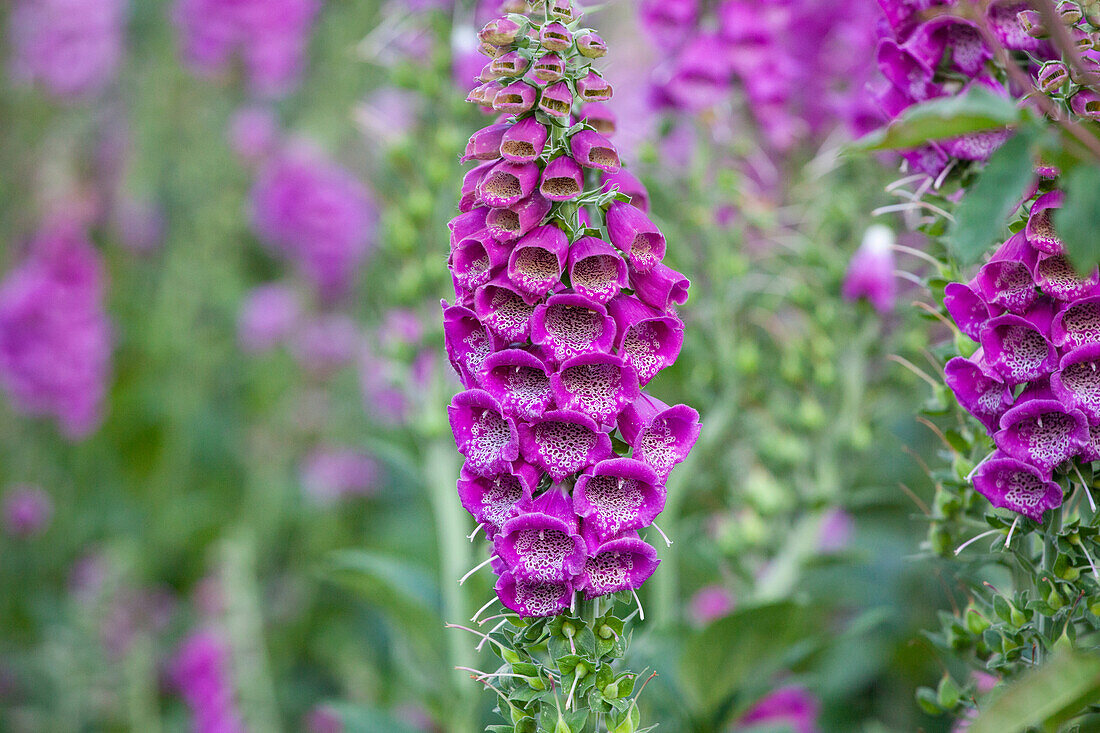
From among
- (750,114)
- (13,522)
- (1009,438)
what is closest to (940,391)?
(1009,438)

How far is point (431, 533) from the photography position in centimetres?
346

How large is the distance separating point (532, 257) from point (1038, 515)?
0.70 m

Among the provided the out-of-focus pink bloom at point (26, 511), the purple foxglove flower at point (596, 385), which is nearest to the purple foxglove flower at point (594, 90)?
the purple foxglove flower at point (596, 385)

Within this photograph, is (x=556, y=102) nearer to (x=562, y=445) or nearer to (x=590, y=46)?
(x=590, y=46)

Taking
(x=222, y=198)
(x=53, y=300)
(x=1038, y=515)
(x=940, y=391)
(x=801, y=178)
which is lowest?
(x=1038, y=515)

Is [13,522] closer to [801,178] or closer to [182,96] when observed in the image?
[182,96]

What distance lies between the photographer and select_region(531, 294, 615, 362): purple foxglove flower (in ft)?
3.44

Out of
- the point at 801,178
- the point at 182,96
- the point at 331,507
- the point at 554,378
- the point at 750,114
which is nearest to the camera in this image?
the point at 554,378

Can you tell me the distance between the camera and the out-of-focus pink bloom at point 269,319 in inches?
170

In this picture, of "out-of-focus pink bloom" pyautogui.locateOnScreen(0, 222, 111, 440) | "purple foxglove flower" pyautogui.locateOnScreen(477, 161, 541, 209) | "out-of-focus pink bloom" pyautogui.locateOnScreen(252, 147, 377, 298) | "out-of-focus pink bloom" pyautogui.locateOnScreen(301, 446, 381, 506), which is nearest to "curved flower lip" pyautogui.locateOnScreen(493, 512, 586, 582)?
"purple foxglove flower" pyautogui.locateOnScreen(477, 161, 541, 209)

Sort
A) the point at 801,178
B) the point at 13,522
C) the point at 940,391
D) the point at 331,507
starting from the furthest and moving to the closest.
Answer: the point at 331,507, the point at 13,522, the point at 801,178, the point at 940,391

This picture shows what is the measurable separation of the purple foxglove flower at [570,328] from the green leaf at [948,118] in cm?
34

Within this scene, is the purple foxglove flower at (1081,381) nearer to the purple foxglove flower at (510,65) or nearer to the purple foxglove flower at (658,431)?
the purple foxglove flower at (658,431)

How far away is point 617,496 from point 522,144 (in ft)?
1.37
